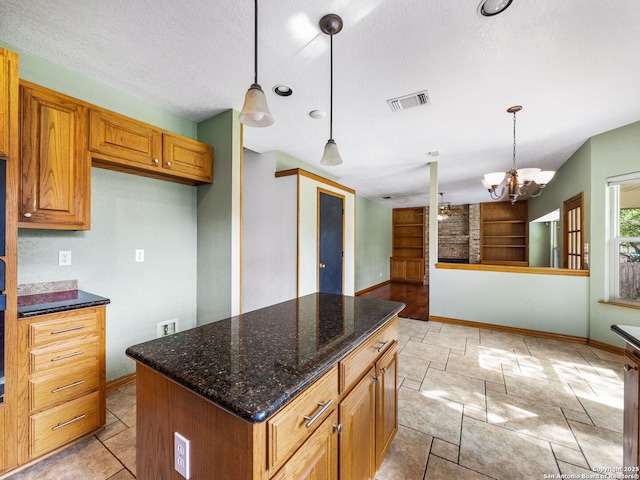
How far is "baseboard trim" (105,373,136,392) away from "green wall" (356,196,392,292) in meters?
5.02

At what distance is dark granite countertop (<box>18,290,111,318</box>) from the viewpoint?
1.57 m

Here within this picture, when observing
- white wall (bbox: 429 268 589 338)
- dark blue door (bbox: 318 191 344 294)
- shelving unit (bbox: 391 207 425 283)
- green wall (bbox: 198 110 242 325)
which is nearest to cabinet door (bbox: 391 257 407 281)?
shelving unit (bbox: 391 207 425 283)

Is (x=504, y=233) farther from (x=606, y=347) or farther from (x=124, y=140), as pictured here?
(x=124, y=140)

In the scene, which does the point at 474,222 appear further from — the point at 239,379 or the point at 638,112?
the point at 239,379

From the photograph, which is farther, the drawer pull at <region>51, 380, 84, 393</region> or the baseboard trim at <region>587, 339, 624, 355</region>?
the baseboard trim at <region>587, 339, 624, 355</region>

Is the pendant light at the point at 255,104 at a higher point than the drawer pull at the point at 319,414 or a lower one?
higher

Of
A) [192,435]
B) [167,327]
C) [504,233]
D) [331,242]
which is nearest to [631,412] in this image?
[192,435]

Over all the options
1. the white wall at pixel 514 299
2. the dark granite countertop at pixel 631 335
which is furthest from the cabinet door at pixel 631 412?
the white wall at pixel 514 299

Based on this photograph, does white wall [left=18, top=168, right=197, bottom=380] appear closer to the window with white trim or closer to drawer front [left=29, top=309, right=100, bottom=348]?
drawer front [left=29, top=309, right=100, bottom=348]

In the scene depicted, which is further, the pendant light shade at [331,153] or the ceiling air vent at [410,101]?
the ceiling air vent at [410,101]

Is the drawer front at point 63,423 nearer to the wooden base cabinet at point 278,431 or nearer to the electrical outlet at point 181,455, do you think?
the wooden base cabinet at point 278,431

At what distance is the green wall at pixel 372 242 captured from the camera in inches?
274

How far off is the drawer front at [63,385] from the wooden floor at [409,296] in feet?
13.8

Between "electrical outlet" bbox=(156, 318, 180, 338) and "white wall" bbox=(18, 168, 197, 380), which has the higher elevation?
"white wall" bbox=(18, 168, 197, 380)
